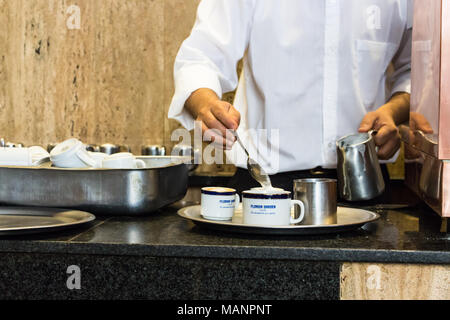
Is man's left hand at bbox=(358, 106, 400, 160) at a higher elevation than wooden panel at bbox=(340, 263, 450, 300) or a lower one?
higher

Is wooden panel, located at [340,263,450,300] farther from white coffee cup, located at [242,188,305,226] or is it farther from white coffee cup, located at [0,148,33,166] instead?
white coffee cup, located at [0,148,33,166]

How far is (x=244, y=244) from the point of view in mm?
986

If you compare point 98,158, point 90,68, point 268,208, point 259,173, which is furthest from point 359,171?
point 90,68

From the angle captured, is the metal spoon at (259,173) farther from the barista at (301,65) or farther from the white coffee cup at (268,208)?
the barista at (301,65)

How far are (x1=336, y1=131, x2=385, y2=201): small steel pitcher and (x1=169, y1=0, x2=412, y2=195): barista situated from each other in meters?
0.40

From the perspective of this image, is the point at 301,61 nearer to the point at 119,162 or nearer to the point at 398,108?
the point at 398,108

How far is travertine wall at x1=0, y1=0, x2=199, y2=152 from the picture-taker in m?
2.62

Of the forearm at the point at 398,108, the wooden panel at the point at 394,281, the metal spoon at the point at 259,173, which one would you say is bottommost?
the wooden panel at the point at 394,281

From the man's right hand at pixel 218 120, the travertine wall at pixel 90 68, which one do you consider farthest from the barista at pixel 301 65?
the travertine wall at pixel 90 68

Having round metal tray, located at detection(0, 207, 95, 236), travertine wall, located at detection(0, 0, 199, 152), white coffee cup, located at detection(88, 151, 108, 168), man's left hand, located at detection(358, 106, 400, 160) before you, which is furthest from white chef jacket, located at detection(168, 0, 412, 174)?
travertine wall, located at detection(0, 0, 199, 152)

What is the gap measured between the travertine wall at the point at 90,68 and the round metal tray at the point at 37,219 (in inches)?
55.7

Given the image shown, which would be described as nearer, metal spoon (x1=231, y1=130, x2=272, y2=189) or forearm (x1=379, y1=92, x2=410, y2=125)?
metal spoon (x1=231, y1=130, x2=272, y2=189)

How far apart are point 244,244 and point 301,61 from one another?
0.93 metres

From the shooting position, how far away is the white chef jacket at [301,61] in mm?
1749
